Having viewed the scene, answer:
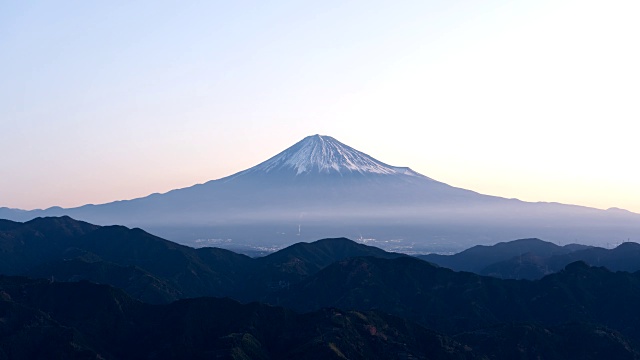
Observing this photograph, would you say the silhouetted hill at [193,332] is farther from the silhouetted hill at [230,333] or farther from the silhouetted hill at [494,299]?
the silhouetted hill at [494,299]

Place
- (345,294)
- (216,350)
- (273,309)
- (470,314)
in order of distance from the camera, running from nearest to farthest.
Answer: (216,350) → (273,309) → (470,314) → (345,294)

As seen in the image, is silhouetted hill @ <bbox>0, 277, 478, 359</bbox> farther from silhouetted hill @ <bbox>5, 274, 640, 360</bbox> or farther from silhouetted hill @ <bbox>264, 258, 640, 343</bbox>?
silhouetted hill @ <bbox>264, 258, 640, 343</bbox>

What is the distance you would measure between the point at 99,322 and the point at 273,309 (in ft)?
97.7

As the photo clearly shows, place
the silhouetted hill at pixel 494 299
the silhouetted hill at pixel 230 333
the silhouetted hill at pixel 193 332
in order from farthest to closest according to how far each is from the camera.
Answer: the silhouetted hill at pixel 494 299
the silhouetted hill at pixel 230 333
the silhouetted hill at pixel 193 332

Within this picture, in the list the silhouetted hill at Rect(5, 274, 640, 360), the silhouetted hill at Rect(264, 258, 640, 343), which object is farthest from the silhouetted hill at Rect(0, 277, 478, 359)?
the silhouetted hill at Rect(264, 258, 640, 343)

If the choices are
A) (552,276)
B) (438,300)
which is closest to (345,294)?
(438,300)

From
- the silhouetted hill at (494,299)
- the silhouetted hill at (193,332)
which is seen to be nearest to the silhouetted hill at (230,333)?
the silhouetted hill at (193,332)

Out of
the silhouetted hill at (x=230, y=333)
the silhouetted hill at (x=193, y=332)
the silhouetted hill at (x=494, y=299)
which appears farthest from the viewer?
the silhouetted hill at (x=494, y=299)

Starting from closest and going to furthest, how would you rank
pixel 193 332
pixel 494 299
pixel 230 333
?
pixel 230 333
pixel 193 332
pixel 494 299

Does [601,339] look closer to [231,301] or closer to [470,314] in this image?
[470,314]

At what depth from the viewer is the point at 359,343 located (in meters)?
134

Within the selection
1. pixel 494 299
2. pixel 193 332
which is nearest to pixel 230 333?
pixel 193 332

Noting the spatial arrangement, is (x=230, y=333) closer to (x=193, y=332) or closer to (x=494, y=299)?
(x=193, y=332)

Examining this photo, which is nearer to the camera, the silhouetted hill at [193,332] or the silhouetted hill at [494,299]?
the silhouetted hill at [193,332]
